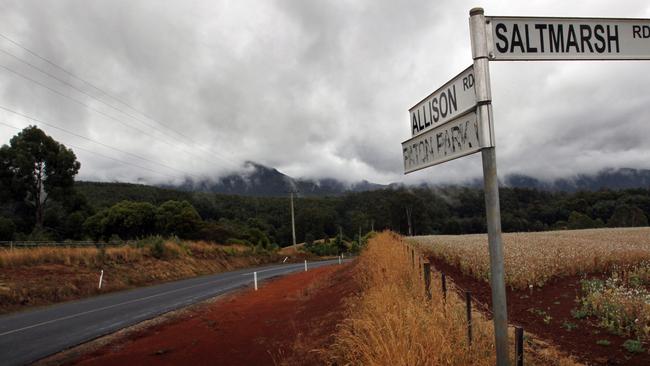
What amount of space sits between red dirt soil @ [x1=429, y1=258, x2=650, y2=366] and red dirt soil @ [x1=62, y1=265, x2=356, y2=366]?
9.79 ft

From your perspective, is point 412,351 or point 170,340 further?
point 170,340

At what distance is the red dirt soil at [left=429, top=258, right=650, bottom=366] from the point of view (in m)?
6.34

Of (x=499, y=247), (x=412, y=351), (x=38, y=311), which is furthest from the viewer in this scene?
(x=38, y=311)

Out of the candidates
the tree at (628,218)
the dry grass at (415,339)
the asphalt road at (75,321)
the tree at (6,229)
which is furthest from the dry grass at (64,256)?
the tree at (628,218)

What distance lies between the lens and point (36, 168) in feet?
162

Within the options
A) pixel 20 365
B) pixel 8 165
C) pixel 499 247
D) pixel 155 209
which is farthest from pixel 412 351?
pixel 155 209

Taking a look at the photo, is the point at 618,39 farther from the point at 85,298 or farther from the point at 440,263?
the point at 85,298

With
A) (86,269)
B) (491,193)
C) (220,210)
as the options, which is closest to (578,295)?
(491,193)

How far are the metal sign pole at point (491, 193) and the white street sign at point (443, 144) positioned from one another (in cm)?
7

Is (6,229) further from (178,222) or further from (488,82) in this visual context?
(488,82)

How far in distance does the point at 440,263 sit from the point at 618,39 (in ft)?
52.5

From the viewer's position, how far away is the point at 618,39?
3258 millimetres

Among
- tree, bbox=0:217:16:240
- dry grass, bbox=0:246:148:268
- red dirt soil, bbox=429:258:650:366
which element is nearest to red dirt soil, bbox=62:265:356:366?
red dirt soil, bbox=429:258:650:366

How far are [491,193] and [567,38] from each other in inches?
52.0
